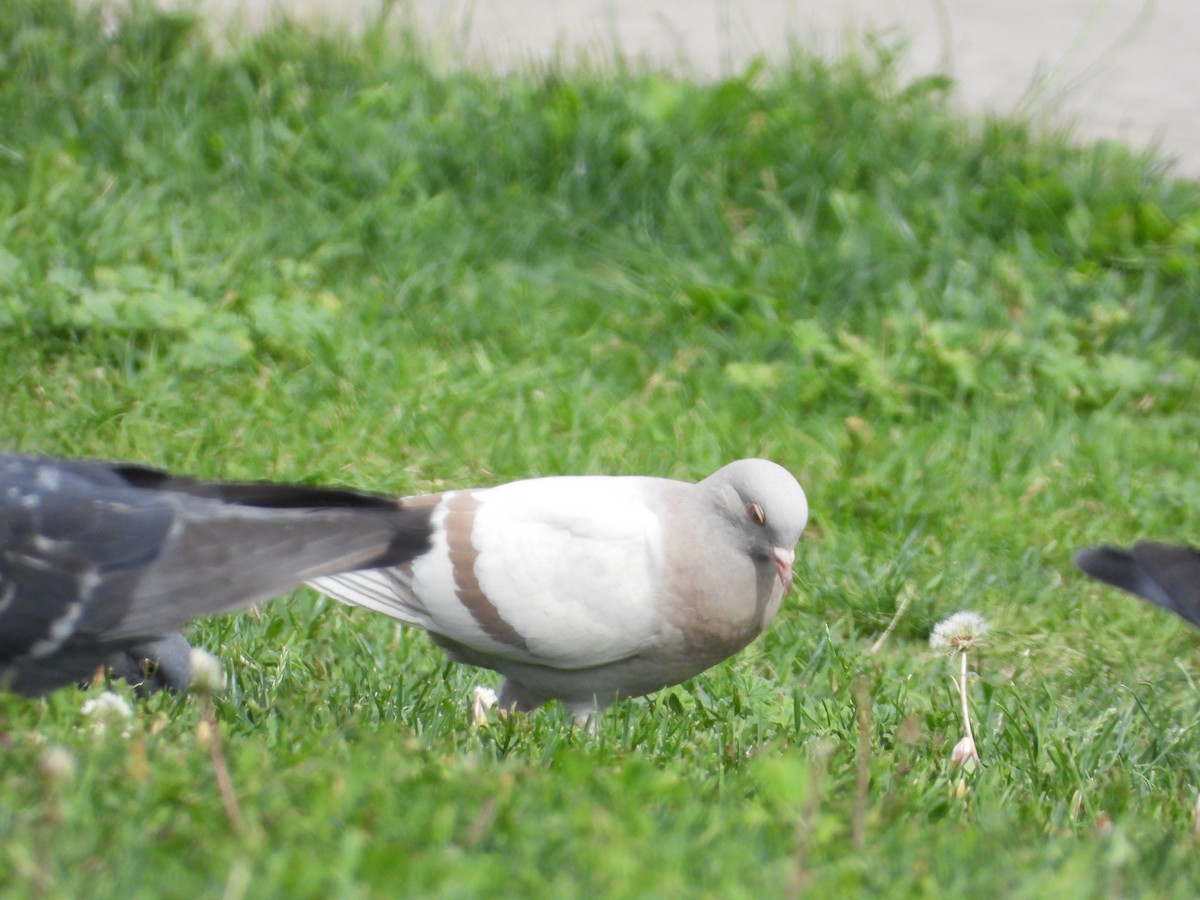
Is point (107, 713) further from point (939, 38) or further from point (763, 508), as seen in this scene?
point (939, 38)

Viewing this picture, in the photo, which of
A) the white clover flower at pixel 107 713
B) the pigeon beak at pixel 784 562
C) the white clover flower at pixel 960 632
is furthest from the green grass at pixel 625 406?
the pigeon beak at pixel 784 562

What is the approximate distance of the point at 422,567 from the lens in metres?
3.21

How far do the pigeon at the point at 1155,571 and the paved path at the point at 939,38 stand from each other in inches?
133

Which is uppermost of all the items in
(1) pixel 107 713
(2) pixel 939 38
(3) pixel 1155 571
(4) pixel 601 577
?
(2) pixel 939 38

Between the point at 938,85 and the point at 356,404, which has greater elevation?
the point at 938,85

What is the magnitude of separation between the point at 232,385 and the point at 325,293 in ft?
1.93

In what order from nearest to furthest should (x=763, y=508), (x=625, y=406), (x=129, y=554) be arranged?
1. (x=129, y=554)
2. (x=763, y=508)
3. (x=625, y=406)

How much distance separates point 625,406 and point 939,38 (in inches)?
125

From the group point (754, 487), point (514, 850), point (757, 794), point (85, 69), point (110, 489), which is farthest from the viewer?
point (85, 69)

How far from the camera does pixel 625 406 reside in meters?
4.92

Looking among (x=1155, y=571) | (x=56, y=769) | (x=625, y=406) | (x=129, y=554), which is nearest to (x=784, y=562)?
(x=1155, y=571)

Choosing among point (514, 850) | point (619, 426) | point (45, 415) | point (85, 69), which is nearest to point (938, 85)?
point (619, 426)

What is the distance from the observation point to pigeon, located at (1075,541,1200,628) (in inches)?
125

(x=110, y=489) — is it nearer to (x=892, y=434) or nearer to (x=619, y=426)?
(x=619, y=426)
